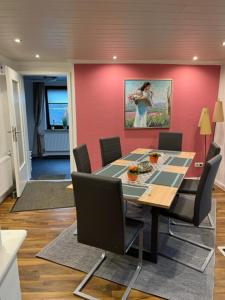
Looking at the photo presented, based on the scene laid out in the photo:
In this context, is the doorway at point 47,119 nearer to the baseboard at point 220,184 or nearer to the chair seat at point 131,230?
the baseboard at point 220,184

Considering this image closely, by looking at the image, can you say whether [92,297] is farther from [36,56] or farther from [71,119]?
[36,56]

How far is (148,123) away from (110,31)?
2034 mm

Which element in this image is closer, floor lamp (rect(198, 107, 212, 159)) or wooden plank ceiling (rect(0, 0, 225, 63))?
wooden plank ceiling (rect(0, 0, 225, 63))

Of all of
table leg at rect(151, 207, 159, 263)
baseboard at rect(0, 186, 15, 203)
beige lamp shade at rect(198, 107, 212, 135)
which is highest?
beige lamp shade at rect(198, 107, 212, 135)

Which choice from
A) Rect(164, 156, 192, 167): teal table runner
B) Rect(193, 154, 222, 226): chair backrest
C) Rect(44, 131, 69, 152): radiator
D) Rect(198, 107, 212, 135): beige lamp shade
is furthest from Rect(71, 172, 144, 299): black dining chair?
Rect(44, 131, 69, 152): radiator

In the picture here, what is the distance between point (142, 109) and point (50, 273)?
117 inches

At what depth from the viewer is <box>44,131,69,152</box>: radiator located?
639 centimetres

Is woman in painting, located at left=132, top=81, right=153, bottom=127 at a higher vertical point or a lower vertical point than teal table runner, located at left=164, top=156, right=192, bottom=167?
higher

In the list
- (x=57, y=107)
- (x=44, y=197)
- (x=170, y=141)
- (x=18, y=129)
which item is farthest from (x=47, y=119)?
(x=170, y=141)

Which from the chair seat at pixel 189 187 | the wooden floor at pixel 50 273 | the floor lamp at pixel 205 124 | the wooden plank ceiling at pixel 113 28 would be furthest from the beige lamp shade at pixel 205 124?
the wooden floor at pixel 50 273

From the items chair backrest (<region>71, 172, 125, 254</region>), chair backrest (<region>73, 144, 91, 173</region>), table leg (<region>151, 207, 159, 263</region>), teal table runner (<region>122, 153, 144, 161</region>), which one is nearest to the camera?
chair backrest (<region>71, 172, 125, 254</region>)

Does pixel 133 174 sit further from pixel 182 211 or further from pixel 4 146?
pixel 4 146

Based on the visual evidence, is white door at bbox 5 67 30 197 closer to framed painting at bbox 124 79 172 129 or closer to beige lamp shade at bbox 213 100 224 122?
framed painting at bbox 124 79 172 129

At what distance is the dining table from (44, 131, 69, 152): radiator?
3749 millimetres
